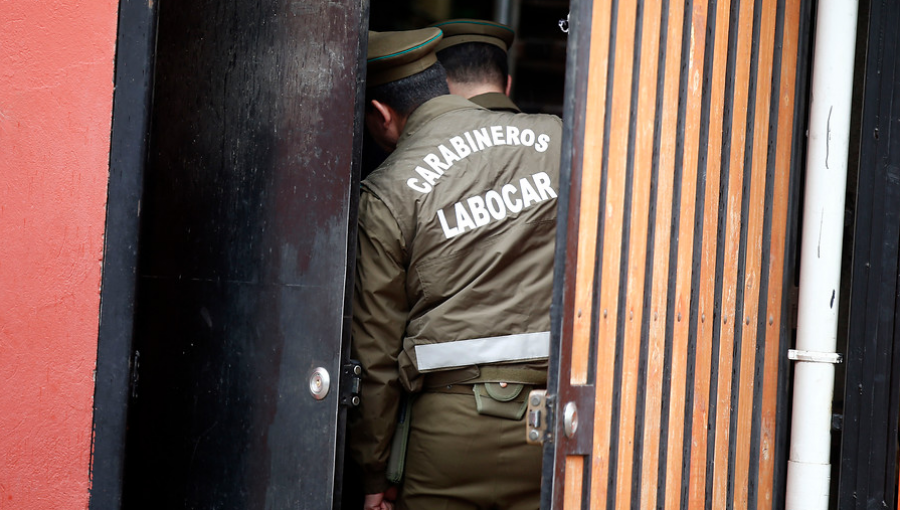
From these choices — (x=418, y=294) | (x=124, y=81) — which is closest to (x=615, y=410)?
(x=418, y=294)

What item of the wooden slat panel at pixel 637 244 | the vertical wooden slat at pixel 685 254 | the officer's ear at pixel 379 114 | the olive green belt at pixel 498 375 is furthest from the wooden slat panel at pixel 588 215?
the officer's ear at pixel 379 114

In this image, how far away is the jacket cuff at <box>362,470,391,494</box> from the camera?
2453 millimetres

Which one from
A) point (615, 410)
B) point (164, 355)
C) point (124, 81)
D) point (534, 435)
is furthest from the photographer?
point (164, 355)

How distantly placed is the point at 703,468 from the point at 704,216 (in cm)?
57

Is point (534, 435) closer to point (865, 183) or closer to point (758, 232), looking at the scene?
point (758, 232)

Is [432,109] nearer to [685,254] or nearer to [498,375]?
[498,375]

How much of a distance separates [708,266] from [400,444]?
0.94 metres

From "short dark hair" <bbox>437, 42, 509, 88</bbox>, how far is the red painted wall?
3.83 ft

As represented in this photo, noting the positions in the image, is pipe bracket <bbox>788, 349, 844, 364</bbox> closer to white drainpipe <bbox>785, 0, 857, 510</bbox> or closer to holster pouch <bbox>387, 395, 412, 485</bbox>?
A: white drainpipe <bbox>785, 0, 857, 510</bbox>

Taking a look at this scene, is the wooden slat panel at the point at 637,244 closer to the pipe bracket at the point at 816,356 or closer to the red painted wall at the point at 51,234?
the pipe bracket at the point at 816,356

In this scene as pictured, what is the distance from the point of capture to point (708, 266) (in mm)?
2082

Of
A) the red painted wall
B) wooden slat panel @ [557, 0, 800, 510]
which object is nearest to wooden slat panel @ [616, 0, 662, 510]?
wooden slat panel @ [557, 0, 800, 510]

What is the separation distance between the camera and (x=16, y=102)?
208 centimetres

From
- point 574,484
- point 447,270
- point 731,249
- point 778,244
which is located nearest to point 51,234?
point 447,270
